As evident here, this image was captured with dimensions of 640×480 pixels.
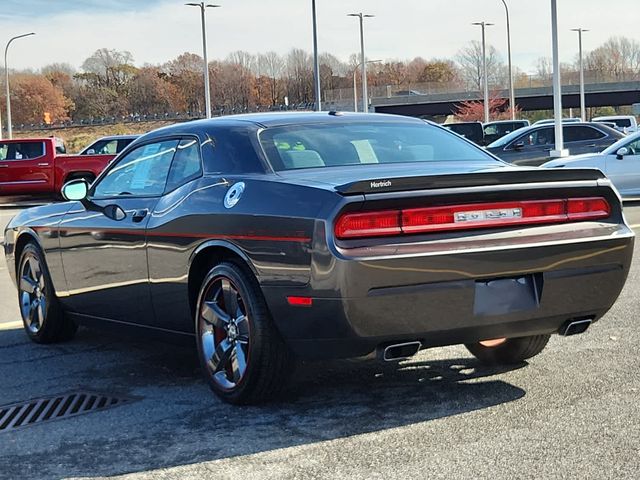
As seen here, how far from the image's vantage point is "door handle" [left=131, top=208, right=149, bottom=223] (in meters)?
5.47

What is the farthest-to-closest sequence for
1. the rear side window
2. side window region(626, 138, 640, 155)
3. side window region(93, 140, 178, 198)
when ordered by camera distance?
the rear side window → side window region(626, 138, 640, 155) → side window region(93, 140, 178, 198)

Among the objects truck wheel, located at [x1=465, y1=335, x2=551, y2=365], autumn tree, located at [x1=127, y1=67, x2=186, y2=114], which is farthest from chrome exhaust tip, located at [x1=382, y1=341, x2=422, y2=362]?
autumn tree, located at [x1=127, y1=67, x2=186, y2=114]

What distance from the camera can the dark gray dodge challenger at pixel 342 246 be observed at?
4203 mm

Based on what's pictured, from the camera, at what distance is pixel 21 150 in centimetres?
2675

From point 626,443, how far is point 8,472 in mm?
2538

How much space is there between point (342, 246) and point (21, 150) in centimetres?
2430

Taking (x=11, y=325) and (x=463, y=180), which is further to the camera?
(x=11, y=325)

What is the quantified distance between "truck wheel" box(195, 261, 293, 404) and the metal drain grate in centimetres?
56

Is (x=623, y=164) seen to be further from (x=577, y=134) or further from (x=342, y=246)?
(x=342, y=246)

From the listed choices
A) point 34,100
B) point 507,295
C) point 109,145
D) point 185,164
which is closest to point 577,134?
point 109,145

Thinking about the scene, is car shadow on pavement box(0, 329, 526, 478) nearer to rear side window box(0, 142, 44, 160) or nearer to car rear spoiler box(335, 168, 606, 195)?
car rear spoiler box(335, 168, 606, 195)

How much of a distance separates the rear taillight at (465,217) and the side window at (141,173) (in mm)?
1724

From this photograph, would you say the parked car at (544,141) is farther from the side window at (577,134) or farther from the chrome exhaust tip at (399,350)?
the chrome exhaust tip at (399,350)

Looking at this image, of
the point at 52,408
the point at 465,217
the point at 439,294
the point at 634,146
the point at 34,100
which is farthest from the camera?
the point at 34,100
